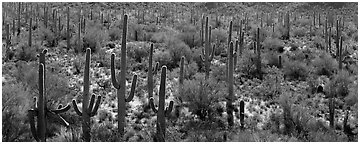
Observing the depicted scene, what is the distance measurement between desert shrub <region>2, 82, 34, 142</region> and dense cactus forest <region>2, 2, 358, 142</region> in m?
0.02

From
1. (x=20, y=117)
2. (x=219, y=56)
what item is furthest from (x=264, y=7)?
(x=20, y=117)

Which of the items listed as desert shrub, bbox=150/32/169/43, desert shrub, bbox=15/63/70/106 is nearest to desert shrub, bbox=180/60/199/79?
desert shrub, bbox=15/63/70/106

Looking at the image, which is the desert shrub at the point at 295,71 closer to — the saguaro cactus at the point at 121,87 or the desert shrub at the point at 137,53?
the desert shrub at the point at 137,53

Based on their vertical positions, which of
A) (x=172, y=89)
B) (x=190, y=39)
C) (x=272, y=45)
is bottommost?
(x=172, y=89)

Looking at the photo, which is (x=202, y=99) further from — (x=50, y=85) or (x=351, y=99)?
(x=351, y=99)

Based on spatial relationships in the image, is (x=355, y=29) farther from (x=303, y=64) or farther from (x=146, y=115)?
(x=146, y=115)

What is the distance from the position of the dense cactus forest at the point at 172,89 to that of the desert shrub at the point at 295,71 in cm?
5

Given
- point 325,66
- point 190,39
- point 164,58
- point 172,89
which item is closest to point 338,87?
point 325,66

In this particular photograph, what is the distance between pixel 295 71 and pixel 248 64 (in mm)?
2139

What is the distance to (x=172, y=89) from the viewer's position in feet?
48.2

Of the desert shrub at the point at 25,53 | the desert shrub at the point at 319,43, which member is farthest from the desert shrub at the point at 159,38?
the desert shrub at the point at 319,43

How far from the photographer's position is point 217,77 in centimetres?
1623

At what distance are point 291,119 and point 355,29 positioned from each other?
21516 millimetres

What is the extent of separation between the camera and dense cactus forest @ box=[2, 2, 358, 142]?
380 inches
